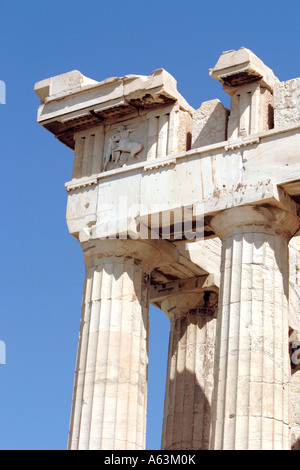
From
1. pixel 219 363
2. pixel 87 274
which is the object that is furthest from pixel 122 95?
pixel 219 363

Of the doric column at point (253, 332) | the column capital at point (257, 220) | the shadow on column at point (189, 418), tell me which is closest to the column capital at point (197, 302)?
the shadow on column at point (189, 418)

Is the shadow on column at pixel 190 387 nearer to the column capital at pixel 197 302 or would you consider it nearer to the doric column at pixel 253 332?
the column capital at pixel 197 302

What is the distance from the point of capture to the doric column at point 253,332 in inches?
1000

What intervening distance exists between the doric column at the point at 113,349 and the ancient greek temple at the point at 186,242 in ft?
0.09

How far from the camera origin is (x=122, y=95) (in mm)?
29797

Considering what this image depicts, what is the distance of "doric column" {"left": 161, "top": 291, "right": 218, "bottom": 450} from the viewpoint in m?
30.9

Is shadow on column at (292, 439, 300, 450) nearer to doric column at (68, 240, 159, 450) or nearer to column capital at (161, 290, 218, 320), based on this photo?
column capital at (161, 290, 218, 320)

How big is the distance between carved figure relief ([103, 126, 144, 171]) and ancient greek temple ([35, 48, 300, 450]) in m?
0.03

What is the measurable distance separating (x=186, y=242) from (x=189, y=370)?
316 centimetres

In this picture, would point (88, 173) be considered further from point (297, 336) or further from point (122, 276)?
point (297, 336)

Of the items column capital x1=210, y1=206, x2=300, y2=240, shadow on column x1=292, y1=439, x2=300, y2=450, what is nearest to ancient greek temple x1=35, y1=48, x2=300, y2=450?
column capital x1=210, y1=206, x2=300, y2=240
